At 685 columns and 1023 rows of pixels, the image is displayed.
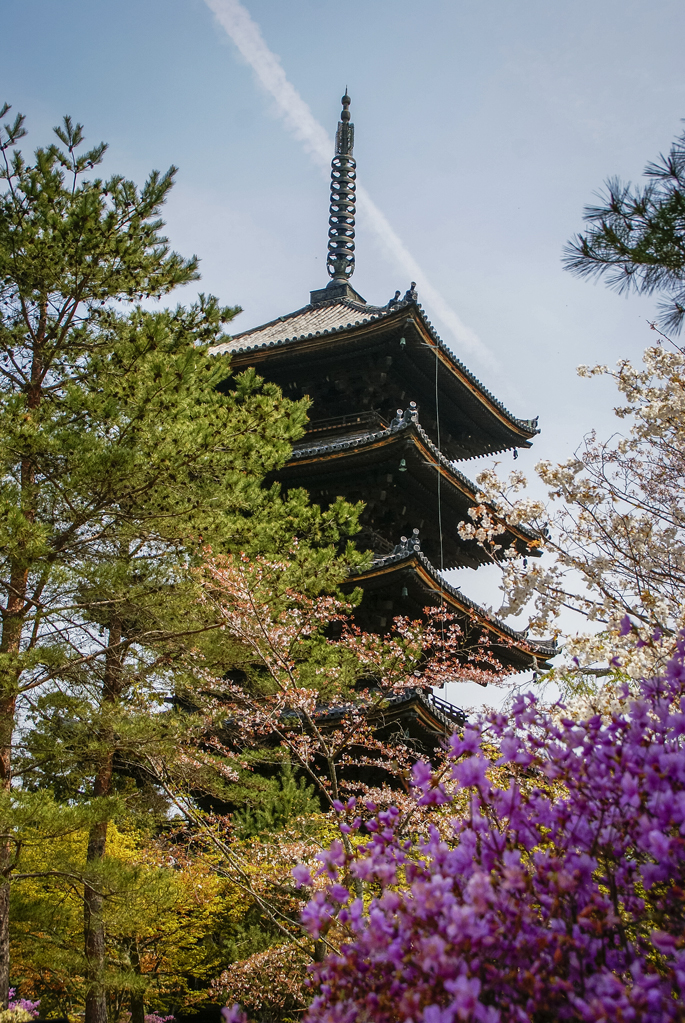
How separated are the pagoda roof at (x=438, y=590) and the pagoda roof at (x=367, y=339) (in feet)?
13.9

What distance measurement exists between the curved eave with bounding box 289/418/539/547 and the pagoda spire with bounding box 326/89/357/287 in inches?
309

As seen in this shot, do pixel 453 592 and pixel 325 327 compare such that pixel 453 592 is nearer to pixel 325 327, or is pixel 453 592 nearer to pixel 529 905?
pixel 325 327

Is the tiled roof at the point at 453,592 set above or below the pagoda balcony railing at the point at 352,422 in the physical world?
below

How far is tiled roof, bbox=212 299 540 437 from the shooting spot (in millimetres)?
14977

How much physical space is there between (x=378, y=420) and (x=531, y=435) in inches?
165

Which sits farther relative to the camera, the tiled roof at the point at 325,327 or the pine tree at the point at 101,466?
the tiled roof at the point at 325,327

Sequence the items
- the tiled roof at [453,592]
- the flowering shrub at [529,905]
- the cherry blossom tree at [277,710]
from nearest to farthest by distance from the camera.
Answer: the flowering shrub at [529,905] < the cherry blossom tree at [277,710] < the tiled roof at [453,592]

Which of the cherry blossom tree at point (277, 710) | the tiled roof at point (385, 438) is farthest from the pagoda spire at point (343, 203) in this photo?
the cherry blossom tree at point (277, 710)

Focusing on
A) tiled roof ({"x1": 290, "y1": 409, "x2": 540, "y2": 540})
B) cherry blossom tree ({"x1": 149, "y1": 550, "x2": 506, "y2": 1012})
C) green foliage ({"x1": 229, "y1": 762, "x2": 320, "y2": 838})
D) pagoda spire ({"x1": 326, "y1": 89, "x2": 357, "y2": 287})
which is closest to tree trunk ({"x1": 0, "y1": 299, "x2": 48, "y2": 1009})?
cherry blossom tree ({"x1": 149, "y1": 550, "x2": 506, "y2": 1012})

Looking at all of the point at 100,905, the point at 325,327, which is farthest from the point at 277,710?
the point at 325,327

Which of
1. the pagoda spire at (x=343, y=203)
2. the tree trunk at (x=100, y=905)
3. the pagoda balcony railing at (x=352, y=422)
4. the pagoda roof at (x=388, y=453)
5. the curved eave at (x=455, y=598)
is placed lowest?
the tree trunk at (x=100, y=905)

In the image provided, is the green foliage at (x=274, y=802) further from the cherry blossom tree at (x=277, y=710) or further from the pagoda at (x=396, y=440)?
the pagoda at (x=396, y=440)

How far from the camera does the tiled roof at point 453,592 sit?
12.4 m

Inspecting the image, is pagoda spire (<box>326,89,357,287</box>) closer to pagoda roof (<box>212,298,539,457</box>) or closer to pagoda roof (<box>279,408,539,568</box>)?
pagoda roof (<box>212,298,539,457</box>)
